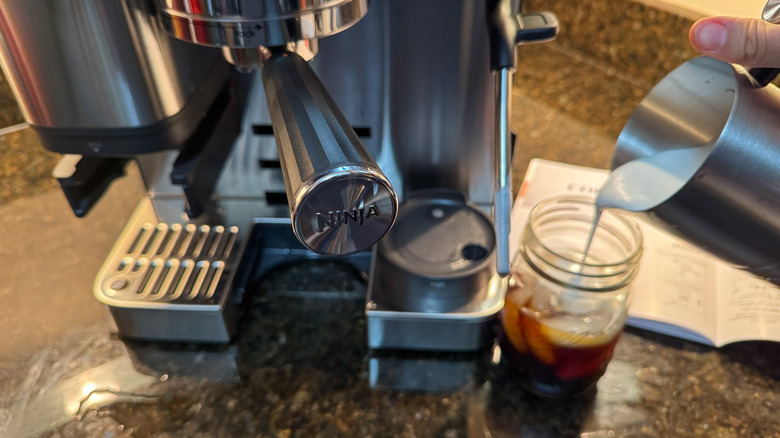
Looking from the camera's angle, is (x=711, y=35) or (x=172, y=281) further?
(x=172, y=281)

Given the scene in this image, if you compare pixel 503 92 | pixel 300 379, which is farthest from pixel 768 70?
pixel 300 379

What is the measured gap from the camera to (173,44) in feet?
1.34

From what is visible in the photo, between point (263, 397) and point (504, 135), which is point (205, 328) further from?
point (504, 135)

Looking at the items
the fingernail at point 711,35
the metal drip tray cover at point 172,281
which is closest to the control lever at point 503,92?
the fingernail at point 711,35

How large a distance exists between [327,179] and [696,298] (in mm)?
426

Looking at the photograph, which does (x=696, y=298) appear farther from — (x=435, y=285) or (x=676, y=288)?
(x=435, y=285)

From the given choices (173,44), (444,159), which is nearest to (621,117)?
(444,159)

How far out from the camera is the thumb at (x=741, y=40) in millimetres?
344

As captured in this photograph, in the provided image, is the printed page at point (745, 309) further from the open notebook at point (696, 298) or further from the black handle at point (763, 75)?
the black handle at point (763, 75)

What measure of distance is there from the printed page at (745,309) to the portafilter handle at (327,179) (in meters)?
0.38

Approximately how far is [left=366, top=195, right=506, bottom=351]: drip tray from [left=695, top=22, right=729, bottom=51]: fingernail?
0.22 m

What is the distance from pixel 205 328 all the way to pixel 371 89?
254 mm

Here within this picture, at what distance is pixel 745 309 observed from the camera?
55 centimetres

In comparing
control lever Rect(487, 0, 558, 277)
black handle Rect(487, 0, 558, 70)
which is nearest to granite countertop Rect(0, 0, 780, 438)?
control lever Rect(487, 0, 558, 277)
